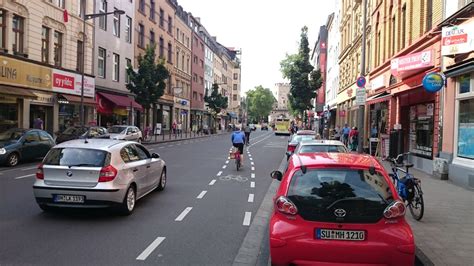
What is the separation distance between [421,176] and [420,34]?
6202 mm

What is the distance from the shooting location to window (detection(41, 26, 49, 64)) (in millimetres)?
26141

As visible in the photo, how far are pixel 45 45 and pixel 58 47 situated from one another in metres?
1.54

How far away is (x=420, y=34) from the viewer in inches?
689

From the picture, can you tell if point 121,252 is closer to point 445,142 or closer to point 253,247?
point 253,247

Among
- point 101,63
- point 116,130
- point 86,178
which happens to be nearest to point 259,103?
point 101,63

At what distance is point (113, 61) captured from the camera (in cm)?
3581

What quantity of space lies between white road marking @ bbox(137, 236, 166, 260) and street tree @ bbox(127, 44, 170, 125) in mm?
28859

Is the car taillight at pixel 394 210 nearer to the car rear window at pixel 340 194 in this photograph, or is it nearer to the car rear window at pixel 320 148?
the car rear window at pixel 340 194

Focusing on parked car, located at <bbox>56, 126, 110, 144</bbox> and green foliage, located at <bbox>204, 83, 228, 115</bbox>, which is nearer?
parked car, located at <bbox>56, 126, 110, 144</bbox>

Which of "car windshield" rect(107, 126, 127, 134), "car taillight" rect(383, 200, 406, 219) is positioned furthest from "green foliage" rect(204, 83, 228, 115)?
"car taillight" rect(383, 200, 406, 219)

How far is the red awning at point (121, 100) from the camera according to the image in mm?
33656

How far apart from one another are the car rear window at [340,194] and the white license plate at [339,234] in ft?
0.37

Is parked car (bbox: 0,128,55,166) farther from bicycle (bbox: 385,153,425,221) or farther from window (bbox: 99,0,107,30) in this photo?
window (bbox: 99,0,107,30)

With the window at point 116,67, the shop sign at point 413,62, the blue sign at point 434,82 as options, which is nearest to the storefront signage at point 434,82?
the blue sign at point 434,82
